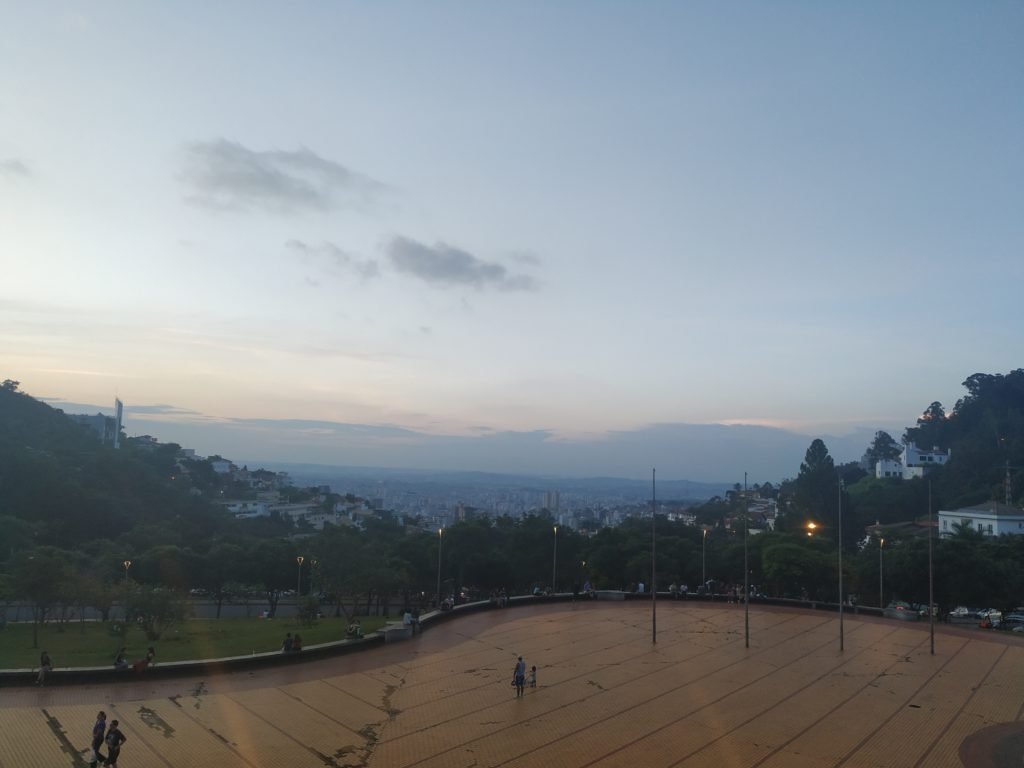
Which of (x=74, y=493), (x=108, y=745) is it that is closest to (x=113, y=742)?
(x=108, y=745)

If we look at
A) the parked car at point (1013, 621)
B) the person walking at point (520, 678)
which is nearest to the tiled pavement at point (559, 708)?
the person walking at point (520, 678)

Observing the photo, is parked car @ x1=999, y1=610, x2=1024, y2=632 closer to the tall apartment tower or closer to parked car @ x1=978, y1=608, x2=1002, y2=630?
parked car @ x1=978, y1=608, x2=1002, y2=630

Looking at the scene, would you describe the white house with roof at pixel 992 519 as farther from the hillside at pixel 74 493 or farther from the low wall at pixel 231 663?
the hillside at pixel 74 493

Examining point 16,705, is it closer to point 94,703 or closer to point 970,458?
point 94,703

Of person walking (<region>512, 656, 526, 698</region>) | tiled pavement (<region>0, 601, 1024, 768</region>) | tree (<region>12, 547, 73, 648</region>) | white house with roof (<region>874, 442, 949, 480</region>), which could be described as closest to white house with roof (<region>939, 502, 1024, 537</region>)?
tiled pavement (<region>0, 601, 1024, 768</region>)

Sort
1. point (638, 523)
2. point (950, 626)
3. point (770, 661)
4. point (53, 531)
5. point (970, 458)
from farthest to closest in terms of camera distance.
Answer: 1. point (970, 458)
2. point (638, 523)
3. point (53, 531)
4. point (950, 626)
5. point (770, 661)

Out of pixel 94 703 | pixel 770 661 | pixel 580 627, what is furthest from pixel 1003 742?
pixel 94 703

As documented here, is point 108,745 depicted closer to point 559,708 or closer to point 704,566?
point 559,708
